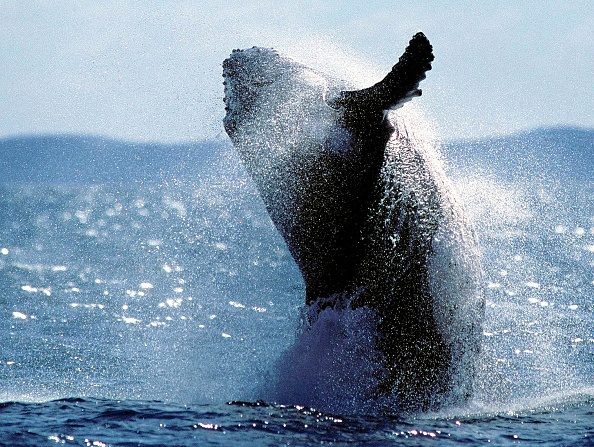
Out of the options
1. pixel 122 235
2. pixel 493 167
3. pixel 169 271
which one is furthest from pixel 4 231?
pixel 493 167

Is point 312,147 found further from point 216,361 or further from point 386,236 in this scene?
point 216,361

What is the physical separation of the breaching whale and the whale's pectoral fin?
10cm

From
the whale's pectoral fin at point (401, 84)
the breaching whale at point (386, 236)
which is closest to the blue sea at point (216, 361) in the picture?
the breaching whale at point (386, 236)

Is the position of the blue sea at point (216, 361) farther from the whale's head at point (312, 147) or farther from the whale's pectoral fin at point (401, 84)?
the whale's pectoral fin at point (401, 84)

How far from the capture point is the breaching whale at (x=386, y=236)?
934cm

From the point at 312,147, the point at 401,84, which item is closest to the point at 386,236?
the point at 312,147

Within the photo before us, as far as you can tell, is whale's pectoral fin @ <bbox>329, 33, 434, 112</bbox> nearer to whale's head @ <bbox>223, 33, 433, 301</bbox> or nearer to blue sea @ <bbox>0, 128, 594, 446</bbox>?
whale's head @ <bbox>223, 33, 433, 301</bbox>

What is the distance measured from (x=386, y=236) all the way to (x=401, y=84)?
1613mm

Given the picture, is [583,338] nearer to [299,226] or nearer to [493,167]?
[299,226]

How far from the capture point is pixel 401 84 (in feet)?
28.3

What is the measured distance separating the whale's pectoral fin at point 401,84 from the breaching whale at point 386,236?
0.10m

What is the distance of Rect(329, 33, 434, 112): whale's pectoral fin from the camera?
8.52 m

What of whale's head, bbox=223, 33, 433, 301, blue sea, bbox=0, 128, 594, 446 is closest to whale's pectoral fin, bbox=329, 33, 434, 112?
whale's head, bbox=223, 33, 433, 301

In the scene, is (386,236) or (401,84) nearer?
(401,84)
